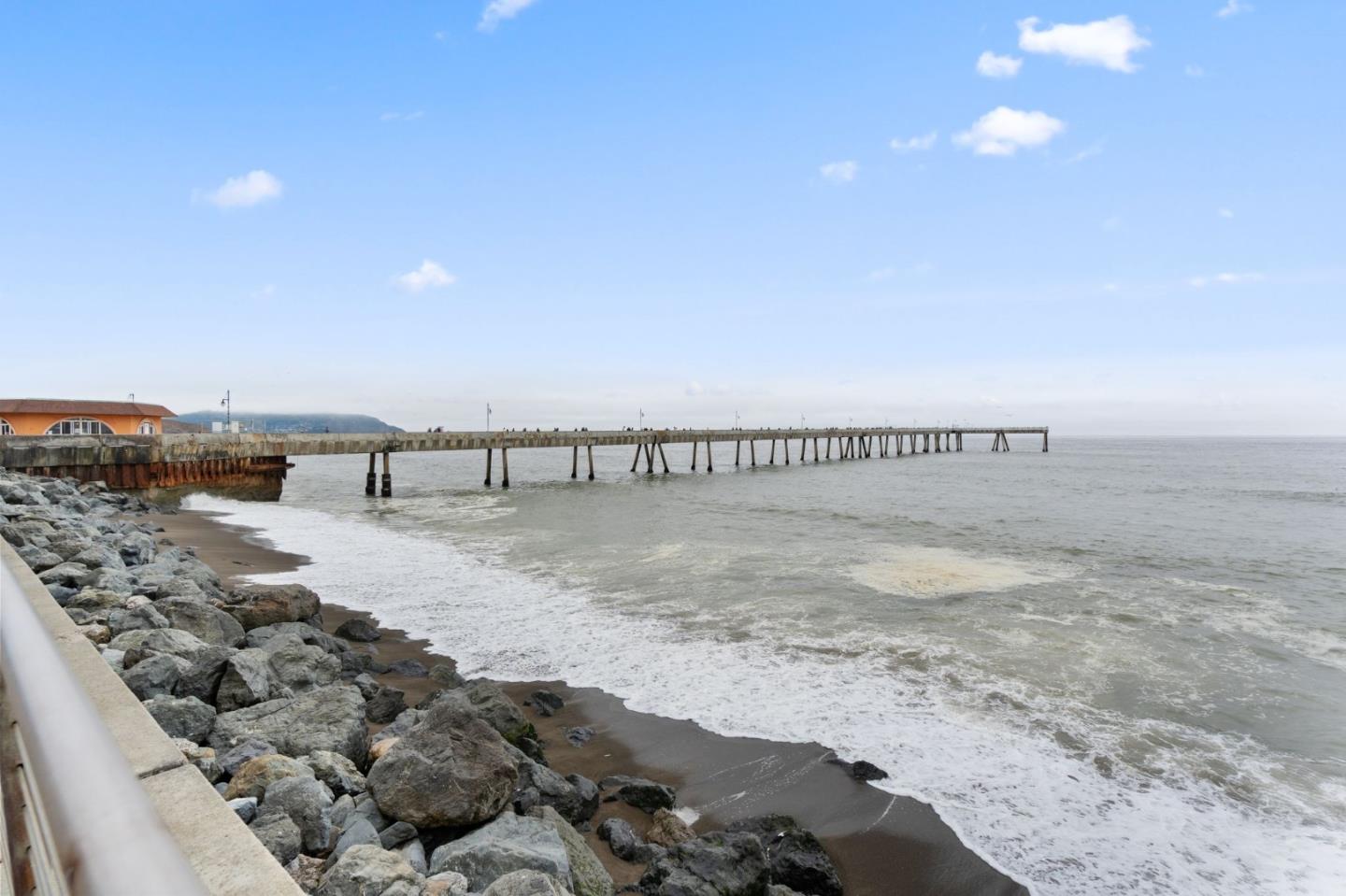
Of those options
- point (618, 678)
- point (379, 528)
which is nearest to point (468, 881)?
point (618, 678)

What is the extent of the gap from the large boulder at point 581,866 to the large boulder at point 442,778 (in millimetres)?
424

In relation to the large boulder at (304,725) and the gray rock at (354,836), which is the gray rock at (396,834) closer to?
the gray rock at (354,836)

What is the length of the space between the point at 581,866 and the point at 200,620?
17.6 ft

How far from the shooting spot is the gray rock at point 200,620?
741cm

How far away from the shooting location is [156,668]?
225 inches

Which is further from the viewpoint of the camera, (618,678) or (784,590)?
(784,590)

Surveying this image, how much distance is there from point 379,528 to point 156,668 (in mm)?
18744

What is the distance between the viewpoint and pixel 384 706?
7.05 meters

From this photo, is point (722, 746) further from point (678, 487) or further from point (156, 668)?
point (678, 487)

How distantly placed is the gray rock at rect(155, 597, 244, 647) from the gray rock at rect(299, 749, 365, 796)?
3155 mm

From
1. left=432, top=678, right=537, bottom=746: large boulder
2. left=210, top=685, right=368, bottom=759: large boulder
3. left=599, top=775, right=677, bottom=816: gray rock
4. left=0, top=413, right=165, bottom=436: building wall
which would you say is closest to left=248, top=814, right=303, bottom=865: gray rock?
left=210, top=685, right=368, bottom=759: large boulder

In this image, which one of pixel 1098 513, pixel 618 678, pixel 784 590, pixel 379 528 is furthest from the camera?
pixel 1098 513

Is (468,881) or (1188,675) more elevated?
(468,881)

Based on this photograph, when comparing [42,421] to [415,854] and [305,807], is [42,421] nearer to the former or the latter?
[305,807]
